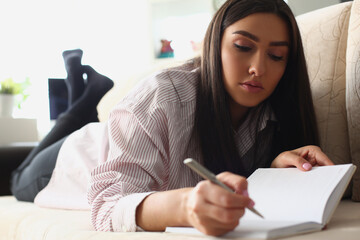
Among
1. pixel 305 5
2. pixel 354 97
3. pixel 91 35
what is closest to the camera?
pixel 354 97

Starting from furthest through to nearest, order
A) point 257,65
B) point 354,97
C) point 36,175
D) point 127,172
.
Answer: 1. point 36,175
2. point 354,97
3. point 257,65
4. point 127,172

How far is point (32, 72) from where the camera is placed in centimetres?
374

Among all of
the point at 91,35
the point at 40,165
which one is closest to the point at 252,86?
the point at 40,165

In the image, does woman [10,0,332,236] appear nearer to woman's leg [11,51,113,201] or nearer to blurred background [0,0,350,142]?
woman's leg [11,51,113,201]

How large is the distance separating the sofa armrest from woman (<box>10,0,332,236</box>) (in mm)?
762

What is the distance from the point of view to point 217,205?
1.87 ft

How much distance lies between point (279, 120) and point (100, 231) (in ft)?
1.91

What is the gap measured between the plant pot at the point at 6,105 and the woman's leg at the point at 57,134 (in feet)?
4.53

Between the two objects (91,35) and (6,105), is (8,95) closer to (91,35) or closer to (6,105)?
(6,105)

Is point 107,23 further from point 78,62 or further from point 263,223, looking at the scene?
point 263,223

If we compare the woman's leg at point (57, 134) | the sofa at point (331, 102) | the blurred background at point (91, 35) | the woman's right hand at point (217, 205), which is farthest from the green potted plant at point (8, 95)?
the woman's right hand at point (217, 205)

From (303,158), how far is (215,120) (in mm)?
212

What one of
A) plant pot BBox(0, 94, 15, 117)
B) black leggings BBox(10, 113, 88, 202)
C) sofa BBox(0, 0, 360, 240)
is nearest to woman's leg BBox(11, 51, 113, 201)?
black leggings BBox(10, 113, 88, 202)

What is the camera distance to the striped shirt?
0.83 m
